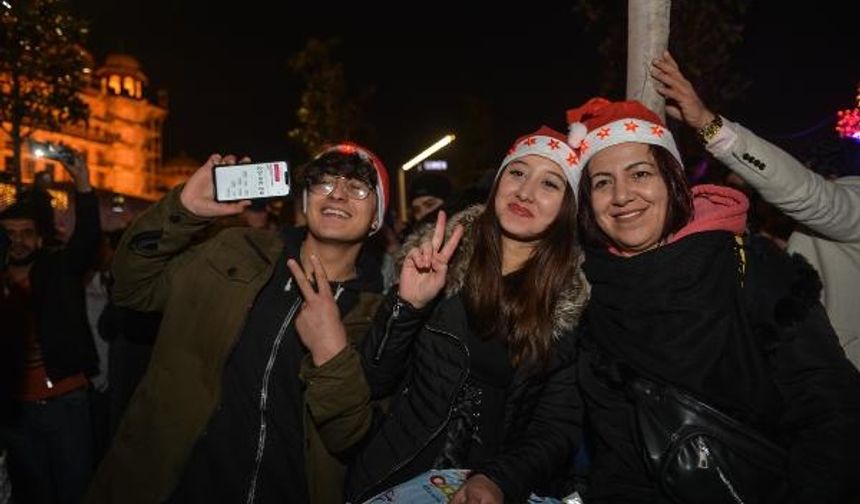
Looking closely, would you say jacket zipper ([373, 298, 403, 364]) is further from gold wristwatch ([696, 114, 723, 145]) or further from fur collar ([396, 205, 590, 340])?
gold wristwatch ([696, 114, 723, 145])

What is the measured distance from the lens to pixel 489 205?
3461mm

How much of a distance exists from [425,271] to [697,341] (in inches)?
49.2

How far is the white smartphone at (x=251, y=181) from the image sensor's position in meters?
3.03

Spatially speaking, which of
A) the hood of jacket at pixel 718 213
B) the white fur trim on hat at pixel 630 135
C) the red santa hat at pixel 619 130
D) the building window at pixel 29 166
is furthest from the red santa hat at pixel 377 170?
the building window at pixel 29 166

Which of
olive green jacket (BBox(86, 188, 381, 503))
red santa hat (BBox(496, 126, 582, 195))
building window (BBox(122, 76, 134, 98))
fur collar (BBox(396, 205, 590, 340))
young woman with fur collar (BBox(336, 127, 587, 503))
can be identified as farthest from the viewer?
building window (BBox(122, 76, 134, 98))

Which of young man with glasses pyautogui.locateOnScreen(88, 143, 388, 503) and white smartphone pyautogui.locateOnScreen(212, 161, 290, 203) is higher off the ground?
white smartphone pyautogui.locateOnScreen(212, 161, 290, 203)

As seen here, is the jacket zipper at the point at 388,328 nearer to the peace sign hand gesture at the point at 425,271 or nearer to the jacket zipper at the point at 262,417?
the peace sign hand gesture at the point at 425,271

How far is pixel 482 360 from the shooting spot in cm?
296

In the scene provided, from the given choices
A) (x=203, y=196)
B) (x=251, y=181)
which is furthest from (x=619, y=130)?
(x=203, y=196)

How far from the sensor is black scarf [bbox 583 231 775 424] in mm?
2254

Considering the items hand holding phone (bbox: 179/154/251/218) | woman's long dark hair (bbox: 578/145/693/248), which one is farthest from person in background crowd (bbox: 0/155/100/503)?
woman's long dark hair (bbox: 578/145/693/248)

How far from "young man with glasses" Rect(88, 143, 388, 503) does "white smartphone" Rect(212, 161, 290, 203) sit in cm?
7

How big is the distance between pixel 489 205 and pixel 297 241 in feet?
3.74

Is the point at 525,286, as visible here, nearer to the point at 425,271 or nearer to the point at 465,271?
the point at 465,271
